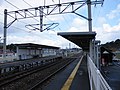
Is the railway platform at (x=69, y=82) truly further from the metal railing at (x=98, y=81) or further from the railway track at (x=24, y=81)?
the metal railing at (x=98, y=81)

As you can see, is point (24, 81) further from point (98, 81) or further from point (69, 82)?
point (98, 81)

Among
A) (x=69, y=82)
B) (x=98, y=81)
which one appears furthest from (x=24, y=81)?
(x=98, y=81)

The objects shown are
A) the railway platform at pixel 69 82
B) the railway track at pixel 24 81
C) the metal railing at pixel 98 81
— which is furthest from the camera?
the railway track at pixel 24 81

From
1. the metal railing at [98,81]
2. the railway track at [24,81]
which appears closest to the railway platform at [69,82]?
the railway track at [24,81]

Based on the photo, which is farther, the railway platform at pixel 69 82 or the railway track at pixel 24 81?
the railway track at pixel 24 81

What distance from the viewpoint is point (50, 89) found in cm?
1259

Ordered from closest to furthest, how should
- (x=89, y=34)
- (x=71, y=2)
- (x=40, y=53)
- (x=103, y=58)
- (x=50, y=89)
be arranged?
1. (x=50, y=89)
2. (x=89, y=34)
3. (x=71, y=2)
4. (x=103, y=58)
5. (x=40, y=53)

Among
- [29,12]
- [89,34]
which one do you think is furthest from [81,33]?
[29,12]

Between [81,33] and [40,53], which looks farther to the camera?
[40,53]

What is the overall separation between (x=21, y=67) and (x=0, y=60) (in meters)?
6.94

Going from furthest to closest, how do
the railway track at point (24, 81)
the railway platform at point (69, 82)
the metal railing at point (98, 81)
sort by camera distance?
the railway track at point (24, 81) < the railway platform at point (69, 82) < the metal railing at point (98, 81)

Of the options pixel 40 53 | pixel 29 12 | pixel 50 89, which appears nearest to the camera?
pixel 50 89

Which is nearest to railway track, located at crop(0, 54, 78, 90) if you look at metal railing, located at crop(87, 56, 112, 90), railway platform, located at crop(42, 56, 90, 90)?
railway platform, located at crop(42, 56, 90, 90)

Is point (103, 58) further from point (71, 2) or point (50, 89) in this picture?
point (50, 89)
